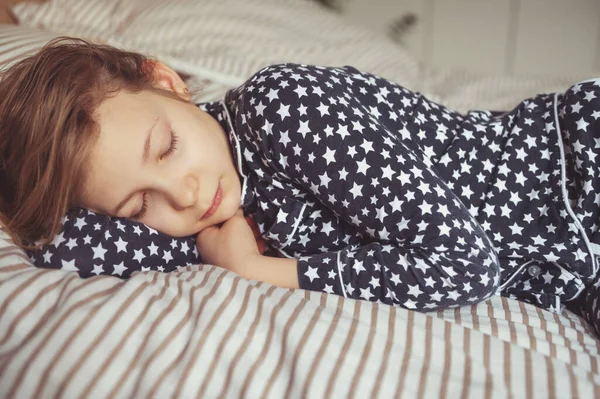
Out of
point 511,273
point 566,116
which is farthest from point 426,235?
point 566,116

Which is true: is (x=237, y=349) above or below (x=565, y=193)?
below

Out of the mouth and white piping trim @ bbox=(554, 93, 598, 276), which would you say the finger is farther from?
white piping trim @ bbox=(554, 93, 598, 276)

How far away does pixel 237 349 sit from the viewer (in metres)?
0.62

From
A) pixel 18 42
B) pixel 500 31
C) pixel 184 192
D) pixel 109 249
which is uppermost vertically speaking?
pixel 500 31

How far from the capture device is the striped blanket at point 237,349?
1.95 ft

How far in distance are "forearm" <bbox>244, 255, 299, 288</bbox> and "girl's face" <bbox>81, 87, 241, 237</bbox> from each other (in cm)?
→ 11

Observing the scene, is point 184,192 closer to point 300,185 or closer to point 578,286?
point 300,185

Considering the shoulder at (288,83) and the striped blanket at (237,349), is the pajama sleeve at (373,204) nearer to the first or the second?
the shoulder at (288,83)

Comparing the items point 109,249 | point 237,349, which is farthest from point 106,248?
point 237,349

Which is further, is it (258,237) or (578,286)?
(258,237)

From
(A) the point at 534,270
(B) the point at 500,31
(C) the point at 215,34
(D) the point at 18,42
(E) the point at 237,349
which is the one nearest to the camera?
(E) the point at 237,349

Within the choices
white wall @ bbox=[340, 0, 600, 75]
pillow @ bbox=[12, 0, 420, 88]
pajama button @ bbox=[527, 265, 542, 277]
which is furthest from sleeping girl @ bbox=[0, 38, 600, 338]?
white wall @ bbox=[340, 0, 600, 75]

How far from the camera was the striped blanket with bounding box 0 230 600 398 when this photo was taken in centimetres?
59

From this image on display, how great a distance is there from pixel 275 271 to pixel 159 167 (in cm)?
24
